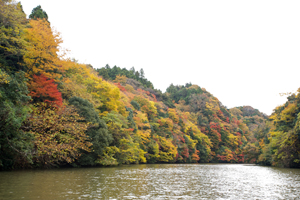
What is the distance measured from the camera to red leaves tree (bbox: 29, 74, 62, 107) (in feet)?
74.1

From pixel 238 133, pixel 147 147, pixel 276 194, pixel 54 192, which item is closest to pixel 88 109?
pixel 54 192

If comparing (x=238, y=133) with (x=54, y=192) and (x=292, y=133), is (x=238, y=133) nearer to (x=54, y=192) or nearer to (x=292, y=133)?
(x=292, y=133)

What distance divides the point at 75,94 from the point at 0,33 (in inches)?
442

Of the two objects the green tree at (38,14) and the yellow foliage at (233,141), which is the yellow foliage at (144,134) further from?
the yellow foliage at (233,141)

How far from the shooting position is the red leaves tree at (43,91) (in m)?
22.6

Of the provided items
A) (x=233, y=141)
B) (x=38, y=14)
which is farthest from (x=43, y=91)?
(x=233, y=141)

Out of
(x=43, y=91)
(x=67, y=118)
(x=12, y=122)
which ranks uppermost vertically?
(x=43, y=91)

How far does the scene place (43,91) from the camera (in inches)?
891

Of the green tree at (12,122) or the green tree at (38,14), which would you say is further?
the green tree at (38,14)

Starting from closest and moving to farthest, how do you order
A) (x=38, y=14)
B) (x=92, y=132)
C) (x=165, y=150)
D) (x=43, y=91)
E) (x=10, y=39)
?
(x=10, y=39), (x=43, y=91), (x=92, y=132), (x=38, y=14), (x=165, y=150)

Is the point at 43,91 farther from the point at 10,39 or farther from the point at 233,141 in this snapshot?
the point at 233,141

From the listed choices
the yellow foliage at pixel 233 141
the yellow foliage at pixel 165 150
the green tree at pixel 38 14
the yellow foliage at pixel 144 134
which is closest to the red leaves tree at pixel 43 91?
the green tree at pixel 38 14

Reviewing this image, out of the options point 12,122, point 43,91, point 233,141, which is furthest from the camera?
point 233,141

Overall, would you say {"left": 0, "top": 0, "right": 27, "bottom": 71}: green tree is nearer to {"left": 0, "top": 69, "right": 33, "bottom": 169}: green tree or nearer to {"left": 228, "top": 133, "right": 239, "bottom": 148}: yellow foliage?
{"left": 0, "top": 69, "right": 33, "bottom": 169}: green tree
